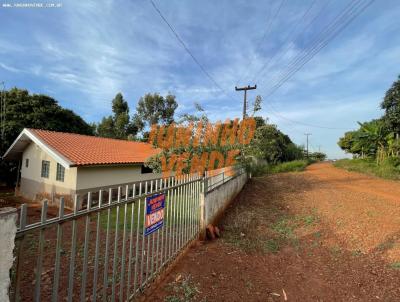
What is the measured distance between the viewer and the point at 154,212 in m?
3.64

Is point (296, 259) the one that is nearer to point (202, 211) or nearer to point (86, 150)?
point (202, 211)

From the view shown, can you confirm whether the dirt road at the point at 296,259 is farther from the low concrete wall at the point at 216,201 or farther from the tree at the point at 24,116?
the tree at the point at 24,116

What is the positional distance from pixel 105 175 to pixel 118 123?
17585mm

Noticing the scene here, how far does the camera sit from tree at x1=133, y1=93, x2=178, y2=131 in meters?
29.1

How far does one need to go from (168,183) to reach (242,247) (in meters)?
2.50

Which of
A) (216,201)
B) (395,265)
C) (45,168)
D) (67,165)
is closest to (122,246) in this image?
(216,201)

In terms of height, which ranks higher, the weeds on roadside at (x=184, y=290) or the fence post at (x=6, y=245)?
the fence post at (x=6, y=245)

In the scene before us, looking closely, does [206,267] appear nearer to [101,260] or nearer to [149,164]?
[101,260]

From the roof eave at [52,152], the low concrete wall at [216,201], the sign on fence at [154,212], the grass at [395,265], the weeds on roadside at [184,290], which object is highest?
the roof eave at [52,152]

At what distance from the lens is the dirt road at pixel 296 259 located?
3771 mm

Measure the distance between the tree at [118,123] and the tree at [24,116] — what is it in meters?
9.16

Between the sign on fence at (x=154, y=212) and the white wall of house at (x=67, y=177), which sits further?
the white wall of house at (x=67, y=177)

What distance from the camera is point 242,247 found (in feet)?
17.9

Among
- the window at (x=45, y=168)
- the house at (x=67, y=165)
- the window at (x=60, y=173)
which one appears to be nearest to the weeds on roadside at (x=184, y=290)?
the house at (x=67, y=165)
